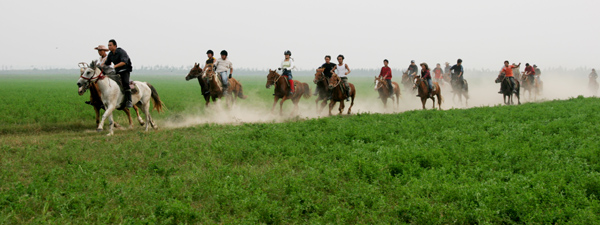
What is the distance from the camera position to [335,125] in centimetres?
1326

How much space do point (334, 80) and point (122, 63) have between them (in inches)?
332

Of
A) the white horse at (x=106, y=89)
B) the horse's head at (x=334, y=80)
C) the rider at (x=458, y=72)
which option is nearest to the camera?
the white horse at (x=106, y=89)

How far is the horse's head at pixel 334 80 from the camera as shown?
709 inches

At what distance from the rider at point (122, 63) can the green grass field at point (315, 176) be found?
6.01 ft

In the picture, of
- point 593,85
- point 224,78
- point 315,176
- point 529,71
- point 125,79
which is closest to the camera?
point 315,176

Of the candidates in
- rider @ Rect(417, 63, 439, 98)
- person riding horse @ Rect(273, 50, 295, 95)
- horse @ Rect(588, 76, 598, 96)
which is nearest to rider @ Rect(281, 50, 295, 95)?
person riding horse @ Rect(273, 50, 295, 95)

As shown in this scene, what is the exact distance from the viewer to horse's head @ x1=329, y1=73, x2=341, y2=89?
18.0 m

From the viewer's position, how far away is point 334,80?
1811 centimetres

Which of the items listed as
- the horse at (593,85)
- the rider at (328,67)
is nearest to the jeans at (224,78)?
the rider at (328,67)

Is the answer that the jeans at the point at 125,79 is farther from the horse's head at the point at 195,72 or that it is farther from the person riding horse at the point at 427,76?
the person riding horse at the point at 427,76

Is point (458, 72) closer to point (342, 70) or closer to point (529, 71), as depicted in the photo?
point (529, 71)

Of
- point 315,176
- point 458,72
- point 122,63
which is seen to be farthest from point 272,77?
point 458,72

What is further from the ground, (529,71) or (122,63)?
(122,63)

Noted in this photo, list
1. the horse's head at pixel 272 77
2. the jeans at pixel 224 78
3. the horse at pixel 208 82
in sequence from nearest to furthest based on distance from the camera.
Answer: the horse at pixel 208 82
the jeans at pixel 224 78
the horse's head at pixel 272 77
